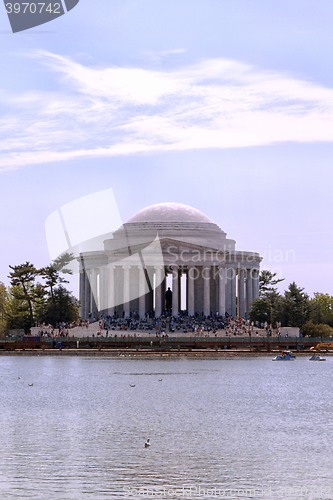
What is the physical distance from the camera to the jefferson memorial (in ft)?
570

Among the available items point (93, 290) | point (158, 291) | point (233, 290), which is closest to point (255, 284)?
point (233, 290)

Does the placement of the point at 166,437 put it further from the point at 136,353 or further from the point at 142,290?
the point at 142,290

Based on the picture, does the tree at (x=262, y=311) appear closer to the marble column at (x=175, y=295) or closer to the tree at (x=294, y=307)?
the tree at (x=294, y=307)

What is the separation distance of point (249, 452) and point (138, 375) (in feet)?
171

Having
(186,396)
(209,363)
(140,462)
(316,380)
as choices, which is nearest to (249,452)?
(140,462)

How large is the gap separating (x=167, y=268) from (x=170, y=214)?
55.7 ft

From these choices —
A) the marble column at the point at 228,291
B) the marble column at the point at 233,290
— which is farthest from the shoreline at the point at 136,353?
the marble column at the point at 233,290

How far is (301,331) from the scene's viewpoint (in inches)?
6585

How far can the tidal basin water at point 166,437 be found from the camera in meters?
37.2

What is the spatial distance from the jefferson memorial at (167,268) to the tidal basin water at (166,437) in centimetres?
7975

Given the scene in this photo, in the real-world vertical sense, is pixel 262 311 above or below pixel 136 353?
above

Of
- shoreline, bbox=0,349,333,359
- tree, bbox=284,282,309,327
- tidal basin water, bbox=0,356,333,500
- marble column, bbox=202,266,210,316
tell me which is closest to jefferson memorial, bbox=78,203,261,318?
marble column, bbox=202,266,210,316

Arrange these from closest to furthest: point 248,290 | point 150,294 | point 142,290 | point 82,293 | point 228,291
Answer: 1. point 142,290
2. point 228,291
3. point 150,294
4. point 248,290
5. point 82,293

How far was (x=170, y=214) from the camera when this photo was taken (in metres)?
192
